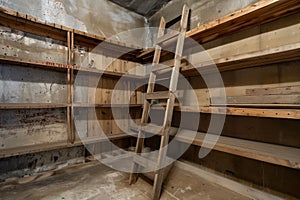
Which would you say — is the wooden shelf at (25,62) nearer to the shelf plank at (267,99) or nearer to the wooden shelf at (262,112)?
the wooden shelf at (262,112)

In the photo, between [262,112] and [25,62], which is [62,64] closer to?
[25,62]

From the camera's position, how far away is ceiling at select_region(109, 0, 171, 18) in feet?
8.80

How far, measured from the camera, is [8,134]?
1.91m

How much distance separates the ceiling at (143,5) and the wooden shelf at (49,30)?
2.35 feet

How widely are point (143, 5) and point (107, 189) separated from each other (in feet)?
8.66

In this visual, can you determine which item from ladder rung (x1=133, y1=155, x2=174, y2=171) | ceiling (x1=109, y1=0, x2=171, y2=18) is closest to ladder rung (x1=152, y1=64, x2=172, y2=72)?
ladder rung (x1=133, y1=155, x2=174, y2=171)

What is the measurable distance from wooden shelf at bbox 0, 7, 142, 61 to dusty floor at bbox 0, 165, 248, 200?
1716 mm

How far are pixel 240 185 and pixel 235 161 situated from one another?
8.7 inches

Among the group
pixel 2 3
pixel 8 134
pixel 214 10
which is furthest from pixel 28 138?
pixel 214 10

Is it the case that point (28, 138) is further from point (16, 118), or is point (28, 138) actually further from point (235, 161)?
point (235, 161)

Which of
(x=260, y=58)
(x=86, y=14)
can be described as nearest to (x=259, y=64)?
(x=260, y=58)

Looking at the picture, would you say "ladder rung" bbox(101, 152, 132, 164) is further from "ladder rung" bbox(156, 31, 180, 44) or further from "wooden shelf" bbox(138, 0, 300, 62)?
"wooden shelf" bbox(138, 0, 300, 62)

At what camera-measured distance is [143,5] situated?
2.78 m

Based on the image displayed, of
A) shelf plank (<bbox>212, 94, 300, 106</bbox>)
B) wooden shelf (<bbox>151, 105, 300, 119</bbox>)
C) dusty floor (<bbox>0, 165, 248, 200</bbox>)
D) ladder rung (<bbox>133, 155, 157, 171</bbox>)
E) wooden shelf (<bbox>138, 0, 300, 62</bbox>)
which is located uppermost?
wooden shelf (<bbox>138, 0, 300, 62</bbox>)
